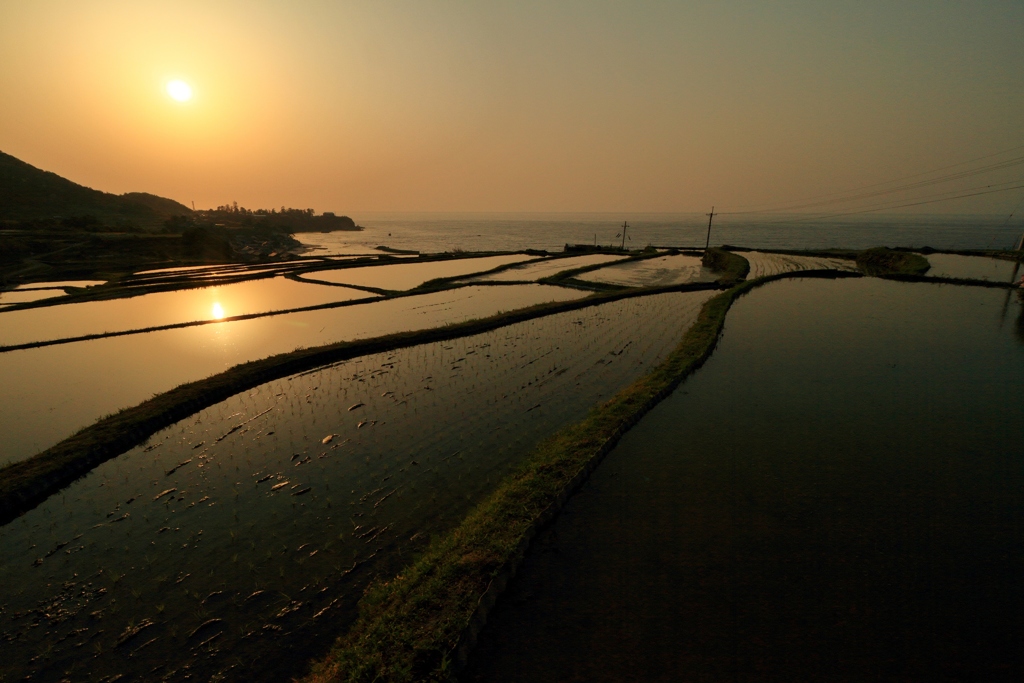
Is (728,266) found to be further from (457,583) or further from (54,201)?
(54,201)

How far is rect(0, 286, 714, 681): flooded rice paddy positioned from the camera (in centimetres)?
566

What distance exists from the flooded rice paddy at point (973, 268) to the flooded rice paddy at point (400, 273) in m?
40.1

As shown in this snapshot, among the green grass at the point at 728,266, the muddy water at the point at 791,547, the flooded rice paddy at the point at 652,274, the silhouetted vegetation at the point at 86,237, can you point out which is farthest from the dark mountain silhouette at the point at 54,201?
the muddy water at the point at 791,547

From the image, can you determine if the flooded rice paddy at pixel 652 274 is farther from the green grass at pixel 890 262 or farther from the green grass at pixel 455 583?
the green grass at pixel 455 583

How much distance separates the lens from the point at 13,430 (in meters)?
11.4

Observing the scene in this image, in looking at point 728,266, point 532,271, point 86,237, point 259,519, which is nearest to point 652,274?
point 728,266

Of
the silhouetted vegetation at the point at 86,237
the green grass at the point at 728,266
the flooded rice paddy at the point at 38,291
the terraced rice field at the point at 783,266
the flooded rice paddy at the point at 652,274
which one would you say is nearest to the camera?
the flooded rice paddy at the point at 38,291

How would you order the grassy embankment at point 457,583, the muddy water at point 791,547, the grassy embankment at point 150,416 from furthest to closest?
the grassy embankment at point 150,416 → the muddy water at point 791,547 → the grassy embankment at point 457,583

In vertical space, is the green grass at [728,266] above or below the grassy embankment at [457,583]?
above

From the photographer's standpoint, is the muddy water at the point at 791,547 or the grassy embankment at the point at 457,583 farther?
the muddy water at the point at 791,547

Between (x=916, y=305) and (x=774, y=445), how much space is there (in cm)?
2200

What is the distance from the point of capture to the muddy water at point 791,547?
500 cm

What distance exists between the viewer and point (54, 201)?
93.8 metres

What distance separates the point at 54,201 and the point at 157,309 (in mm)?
111020
